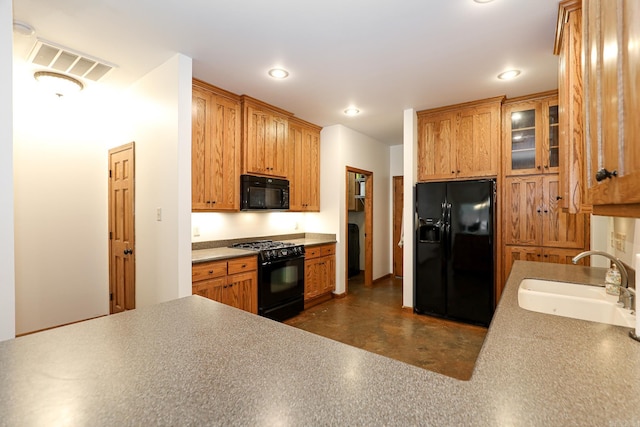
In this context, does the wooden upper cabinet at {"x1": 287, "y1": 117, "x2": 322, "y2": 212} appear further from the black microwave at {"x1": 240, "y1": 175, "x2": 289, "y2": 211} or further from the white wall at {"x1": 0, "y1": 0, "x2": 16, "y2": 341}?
the white wall at {"x1": 0, "y1": 0, "x2": 16, "y2": 341}

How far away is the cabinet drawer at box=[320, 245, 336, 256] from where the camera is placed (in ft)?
14.2

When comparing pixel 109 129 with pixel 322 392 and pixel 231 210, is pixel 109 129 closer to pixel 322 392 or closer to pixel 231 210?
pixel 231 210

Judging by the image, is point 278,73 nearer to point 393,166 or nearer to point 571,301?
point 571,301

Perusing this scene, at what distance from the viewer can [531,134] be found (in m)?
3.43

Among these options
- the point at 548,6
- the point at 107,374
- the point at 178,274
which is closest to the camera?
the point at 107,374

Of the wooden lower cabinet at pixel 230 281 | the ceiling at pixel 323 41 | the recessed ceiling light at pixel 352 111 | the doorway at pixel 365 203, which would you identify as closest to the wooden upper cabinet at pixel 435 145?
the ceiling at pixel 323 41

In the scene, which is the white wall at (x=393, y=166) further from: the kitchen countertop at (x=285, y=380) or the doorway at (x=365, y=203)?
the kitchen countertop at (x=285, y=380)

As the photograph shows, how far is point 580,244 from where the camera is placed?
319 centimetres

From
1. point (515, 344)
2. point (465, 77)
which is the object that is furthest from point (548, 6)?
point (515, 344)

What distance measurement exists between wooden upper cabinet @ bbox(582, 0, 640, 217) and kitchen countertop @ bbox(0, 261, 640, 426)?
437mm

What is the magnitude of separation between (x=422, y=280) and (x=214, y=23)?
131 inches

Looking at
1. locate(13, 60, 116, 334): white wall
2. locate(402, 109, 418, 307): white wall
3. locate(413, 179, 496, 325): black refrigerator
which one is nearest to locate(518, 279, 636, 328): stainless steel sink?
locate(413, 179, 496, 325): black refrigerator

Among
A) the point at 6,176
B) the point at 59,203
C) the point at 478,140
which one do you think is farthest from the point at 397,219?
the point at 6,176

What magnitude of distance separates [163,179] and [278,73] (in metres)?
1.41
